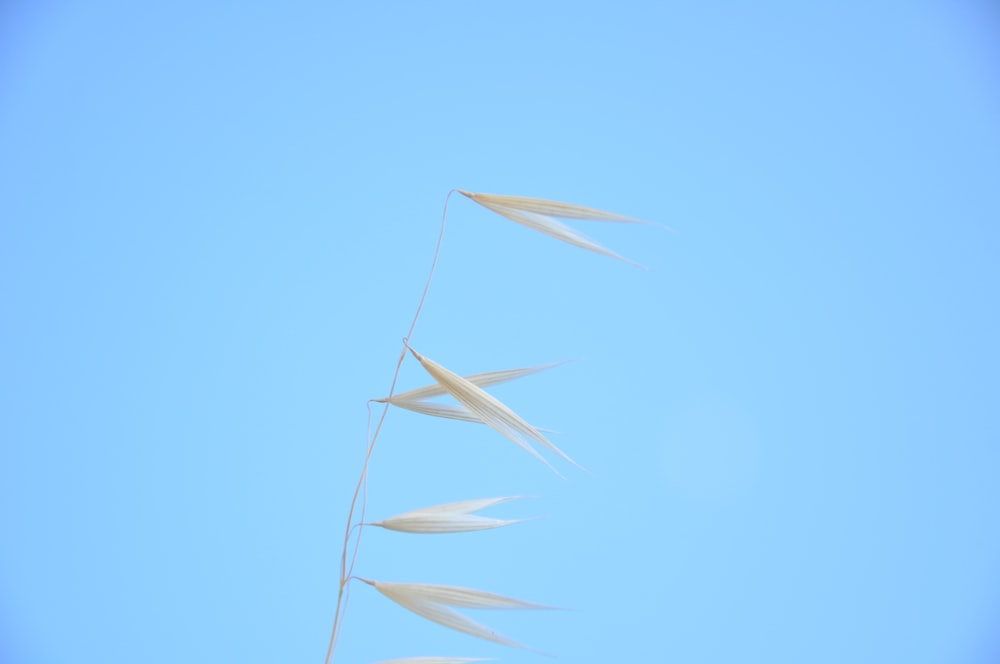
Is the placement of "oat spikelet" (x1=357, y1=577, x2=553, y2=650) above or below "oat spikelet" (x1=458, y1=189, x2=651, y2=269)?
below

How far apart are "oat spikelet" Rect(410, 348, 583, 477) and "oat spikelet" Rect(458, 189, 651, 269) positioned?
13cm

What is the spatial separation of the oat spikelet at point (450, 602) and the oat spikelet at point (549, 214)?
0.26m

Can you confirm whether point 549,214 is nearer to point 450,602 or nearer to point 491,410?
point 491,410

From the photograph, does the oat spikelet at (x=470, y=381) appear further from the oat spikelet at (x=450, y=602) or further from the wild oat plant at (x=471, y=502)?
the oat spikelet at (x=450, y=602)

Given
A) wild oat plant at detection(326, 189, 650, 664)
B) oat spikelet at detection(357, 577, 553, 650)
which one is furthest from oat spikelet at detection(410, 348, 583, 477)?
oat spikelet at detection(357, 577, 553, 650)

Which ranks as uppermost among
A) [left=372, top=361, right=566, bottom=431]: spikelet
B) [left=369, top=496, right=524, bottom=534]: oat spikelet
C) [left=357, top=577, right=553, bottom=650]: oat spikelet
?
[left=372, top=361, right=566, bottom=431]: spikelet

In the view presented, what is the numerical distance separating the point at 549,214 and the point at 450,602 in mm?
289

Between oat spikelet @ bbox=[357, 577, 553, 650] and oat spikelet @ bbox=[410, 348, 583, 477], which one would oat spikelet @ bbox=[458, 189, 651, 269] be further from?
oat spikelet @ bbox=[357, 577, 553, 650]

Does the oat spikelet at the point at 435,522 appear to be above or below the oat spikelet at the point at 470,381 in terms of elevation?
below

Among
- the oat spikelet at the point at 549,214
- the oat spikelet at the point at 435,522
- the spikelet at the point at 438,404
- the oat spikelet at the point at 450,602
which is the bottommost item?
the oat spikelet at the point at 450,602

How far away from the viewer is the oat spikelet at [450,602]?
51 centimetres

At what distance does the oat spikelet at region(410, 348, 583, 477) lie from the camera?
1.66 feet

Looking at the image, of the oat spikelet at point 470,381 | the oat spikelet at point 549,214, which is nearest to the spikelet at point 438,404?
the oat spikelet at point 470,381

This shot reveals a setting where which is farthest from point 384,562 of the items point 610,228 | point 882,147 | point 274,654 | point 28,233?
point 882,147
